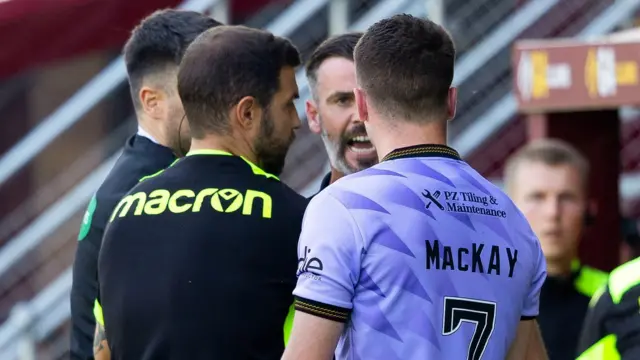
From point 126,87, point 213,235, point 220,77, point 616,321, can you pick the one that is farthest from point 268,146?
point 126,87

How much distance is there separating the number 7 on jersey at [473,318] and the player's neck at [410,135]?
0.34 meters

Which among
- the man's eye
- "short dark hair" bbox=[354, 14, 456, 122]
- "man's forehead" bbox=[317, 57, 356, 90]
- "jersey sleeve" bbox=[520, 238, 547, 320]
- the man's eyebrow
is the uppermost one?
"short dark hair" bbox=[354, 14, 456, 122]

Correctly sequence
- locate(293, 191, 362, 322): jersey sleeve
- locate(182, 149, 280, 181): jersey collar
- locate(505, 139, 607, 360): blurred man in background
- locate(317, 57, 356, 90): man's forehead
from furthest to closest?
locate(505, 139, 607, 360): blurred man in background
locate(317, 57, 356, 90): man's forehead
locate(182, 149, 280, 181): jersey collar
locate(293, 191, 362, 322): jersey sleeve

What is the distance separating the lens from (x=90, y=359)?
386cm

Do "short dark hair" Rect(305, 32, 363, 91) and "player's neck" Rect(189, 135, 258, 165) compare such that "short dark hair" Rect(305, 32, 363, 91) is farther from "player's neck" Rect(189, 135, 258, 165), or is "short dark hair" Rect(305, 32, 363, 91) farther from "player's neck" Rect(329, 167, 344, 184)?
"player's neck" Rect(189, 135, 258, 165)

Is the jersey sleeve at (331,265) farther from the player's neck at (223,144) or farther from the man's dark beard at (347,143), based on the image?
the man's dark beard at (347,143)

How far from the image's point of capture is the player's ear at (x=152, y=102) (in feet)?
13.0

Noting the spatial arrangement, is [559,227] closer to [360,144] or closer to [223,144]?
[360,144]

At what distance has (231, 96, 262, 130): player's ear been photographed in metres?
3.11

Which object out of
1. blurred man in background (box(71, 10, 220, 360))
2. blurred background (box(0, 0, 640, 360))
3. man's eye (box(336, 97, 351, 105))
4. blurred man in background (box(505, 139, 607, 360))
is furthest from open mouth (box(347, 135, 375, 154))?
blurred background (box(0, 0, 640, 360))

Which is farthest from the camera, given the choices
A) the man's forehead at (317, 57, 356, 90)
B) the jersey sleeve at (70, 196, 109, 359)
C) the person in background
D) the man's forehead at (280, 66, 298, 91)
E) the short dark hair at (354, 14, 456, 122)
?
the man's forehead at (317, 57, 356, 90)

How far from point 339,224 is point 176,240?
53cm

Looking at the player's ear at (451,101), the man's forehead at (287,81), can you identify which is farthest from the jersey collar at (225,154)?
the player's ear at (451,101)

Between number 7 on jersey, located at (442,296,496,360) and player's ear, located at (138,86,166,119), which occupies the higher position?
player's ear, located at (138,86,166,119)
